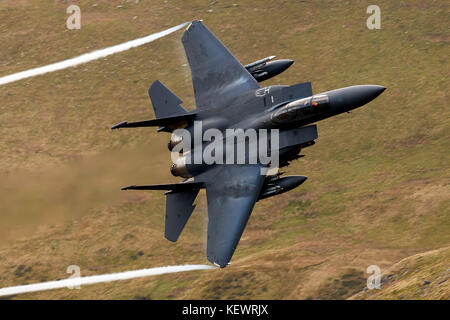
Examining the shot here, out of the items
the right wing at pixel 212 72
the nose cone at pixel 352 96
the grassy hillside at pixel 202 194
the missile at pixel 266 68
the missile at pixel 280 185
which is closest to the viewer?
the nose cone at pixel 352 96

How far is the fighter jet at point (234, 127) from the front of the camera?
34.1m

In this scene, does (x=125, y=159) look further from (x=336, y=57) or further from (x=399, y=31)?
(x=399, y=31)

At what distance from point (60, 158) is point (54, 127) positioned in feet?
16.8

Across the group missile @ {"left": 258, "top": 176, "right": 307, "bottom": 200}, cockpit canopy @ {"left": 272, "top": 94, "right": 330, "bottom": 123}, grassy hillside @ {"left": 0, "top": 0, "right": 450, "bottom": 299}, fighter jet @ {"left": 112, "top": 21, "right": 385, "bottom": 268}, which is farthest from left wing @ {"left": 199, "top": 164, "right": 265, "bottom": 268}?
grassy hillside @ {"left": 0, "top": 0, "right": 450, "bottom": 299}

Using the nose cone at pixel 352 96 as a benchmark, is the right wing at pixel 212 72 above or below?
above

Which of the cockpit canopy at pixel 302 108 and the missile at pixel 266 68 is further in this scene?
the missile at pixel 266 68

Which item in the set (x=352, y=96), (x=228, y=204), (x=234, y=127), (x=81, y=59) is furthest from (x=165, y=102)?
(x=81, y=59)

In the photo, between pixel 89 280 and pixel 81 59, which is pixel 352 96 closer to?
pixel 89 280

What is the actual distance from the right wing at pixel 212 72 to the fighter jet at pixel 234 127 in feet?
0.20

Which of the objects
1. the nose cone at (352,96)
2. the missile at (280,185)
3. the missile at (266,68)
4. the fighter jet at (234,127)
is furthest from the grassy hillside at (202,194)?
the missile at (266,68)

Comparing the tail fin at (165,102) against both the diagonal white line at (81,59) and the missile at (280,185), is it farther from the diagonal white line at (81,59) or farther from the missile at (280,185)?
the diagonal white line at (81,59)

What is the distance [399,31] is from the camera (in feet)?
233

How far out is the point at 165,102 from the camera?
38.5 m
